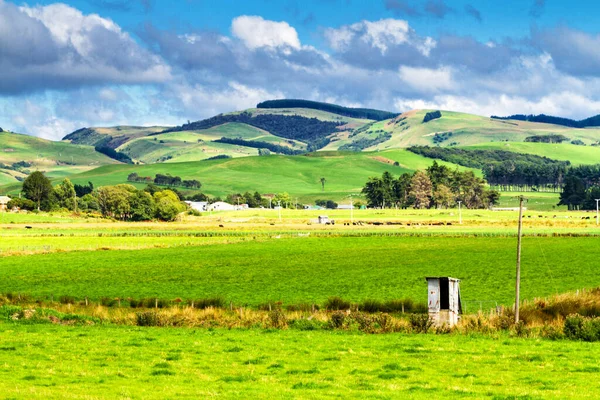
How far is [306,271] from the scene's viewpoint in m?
75.6

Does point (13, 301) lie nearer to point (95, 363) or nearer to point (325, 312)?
point (325, 312)

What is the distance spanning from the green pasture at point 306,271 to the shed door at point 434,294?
681cm

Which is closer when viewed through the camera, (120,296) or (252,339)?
(252,339)

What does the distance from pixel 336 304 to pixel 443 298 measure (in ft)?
27.4

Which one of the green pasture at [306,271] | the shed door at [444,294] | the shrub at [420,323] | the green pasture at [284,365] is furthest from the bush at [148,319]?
the shed door at [444,294]

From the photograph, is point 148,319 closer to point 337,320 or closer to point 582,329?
point 337,320

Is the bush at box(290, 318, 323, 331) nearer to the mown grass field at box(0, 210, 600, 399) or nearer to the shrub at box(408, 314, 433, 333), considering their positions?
the mown grass field at box(0, 210, 600, 399)

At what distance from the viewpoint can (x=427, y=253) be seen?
95.4m

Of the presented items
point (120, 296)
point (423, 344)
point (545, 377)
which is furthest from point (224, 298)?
point (545, 377)

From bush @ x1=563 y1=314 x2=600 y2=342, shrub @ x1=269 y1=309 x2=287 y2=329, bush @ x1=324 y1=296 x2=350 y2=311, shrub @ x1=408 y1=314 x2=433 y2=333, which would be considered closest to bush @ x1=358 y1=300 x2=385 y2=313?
bush @ x1=324 y1=296 x2=350 y2=311

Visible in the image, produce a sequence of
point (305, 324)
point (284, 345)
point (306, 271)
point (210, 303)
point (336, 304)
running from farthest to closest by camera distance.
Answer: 1. point (306, 271)
2. point (210, 303)
3. point (336, 304)
4. point (305, 324)
5. point (284, 345)

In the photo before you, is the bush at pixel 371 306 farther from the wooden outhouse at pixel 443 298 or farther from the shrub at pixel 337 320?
the shrub at pixel 337 320

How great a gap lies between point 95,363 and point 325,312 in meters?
18.7

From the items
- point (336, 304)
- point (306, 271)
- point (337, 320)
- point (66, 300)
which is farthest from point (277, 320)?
point (306, 271)
